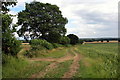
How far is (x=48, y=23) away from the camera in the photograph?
36875mm

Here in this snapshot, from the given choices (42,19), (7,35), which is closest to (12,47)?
(7,35)

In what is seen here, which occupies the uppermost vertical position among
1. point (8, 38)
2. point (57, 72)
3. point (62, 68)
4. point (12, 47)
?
point (8, 38)

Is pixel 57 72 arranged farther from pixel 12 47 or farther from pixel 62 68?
pixel 12 47

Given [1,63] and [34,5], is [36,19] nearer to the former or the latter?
[34,5]

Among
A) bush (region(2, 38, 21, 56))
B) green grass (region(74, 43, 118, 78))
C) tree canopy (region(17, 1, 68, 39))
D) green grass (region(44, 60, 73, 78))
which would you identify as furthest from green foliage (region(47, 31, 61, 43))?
green grass (region(44, 60, 73, 78))

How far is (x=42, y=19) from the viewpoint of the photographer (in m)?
37.1

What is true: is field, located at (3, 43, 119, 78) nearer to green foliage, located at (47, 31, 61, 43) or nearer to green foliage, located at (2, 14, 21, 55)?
green foliage, located at (2, 14, 21, 55)

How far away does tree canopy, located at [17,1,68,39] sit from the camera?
36419 millimetres

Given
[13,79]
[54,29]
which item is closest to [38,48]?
[54,29]

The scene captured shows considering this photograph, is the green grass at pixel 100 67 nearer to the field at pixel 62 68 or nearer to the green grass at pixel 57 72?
the field at pixel 62 68

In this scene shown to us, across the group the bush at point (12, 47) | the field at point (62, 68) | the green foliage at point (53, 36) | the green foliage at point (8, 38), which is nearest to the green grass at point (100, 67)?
the field at point (62, 68)

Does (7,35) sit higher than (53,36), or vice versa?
(7,35)

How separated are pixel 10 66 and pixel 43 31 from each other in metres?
27.5

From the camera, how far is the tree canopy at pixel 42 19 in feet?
119
